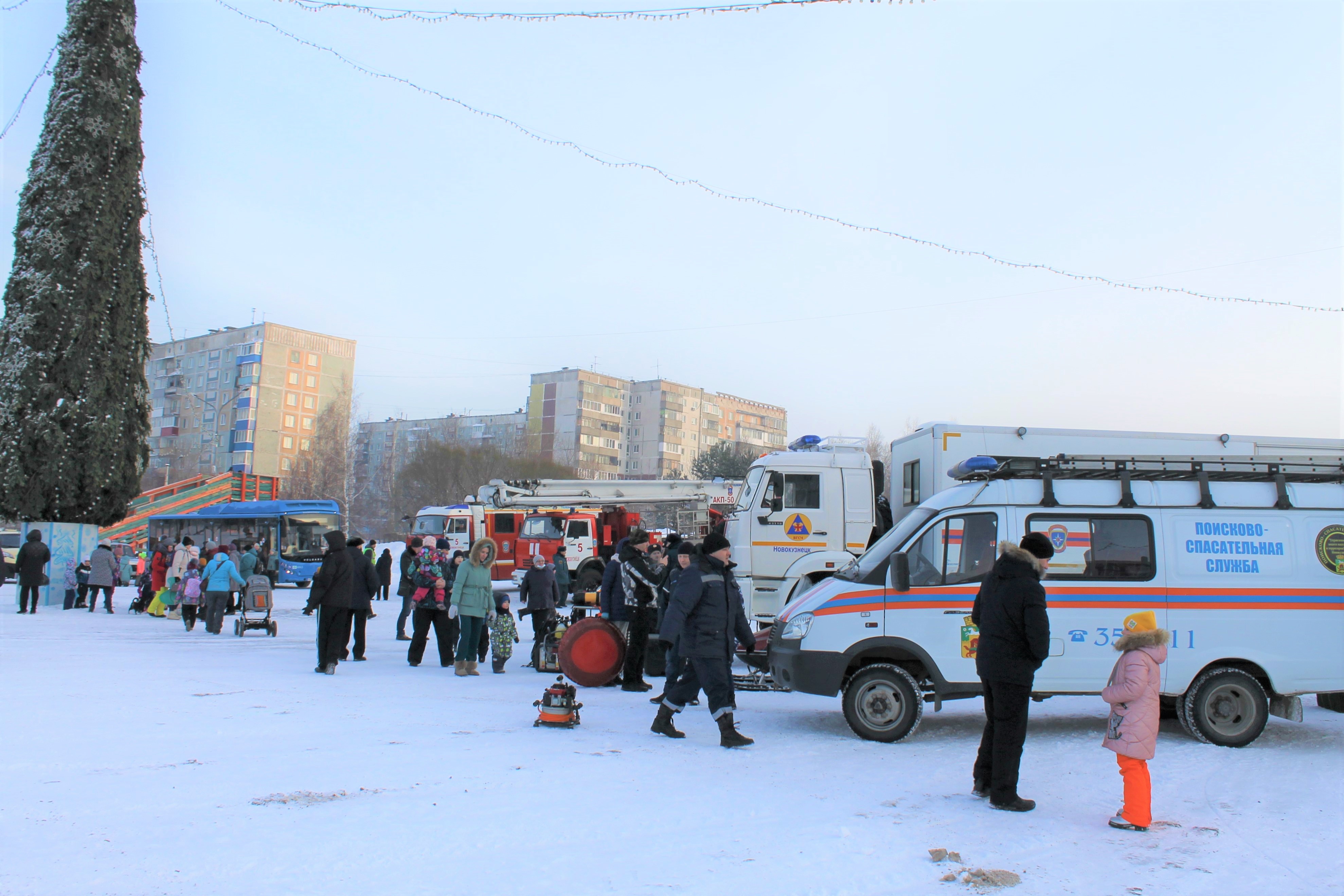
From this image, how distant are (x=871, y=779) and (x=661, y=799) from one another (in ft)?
5.49

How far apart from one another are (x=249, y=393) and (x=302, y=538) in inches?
2215

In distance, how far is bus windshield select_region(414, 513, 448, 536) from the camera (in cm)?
3200

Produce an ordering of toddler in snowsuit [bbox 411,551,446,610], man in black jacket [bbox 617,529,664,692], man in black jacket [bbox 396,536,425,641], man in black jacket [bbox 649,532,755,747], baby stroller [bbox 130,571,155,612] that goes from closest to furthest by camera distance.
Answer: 1. man in black jacket [bbox 649,532,755,747]
2. man in black jacket [bbox 617,529,664,692]
3. toddler in snowsuit [bbox 411,551,446,610]
4. man in black jacket [bbox 396,536,425,641]
5. baby stroller [bbox 130,571,155,612]

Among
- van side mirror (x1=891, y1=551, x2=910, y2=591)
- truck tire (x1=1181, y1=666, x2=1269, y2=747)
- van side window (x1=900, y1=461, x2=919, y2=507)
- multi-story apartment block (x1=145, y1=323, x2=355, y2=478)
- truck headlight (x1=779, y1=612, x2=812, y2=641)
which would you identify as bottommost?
truck tire (x1=1181, y1=666, x2=1269, y2=747)

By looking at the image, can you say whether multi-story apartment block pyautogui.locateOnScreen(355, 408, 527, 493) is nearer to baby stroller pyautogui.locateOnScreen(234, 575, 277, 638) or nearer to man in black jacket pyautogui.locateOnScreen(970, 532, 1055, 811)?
baby stroller pyautogui.locateOnScreen(234, 575, 277, 638)

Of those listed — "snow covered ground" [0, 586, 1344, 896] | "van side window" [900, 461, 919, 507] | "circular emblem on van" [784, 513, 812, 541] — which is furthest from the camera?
"circular emblem on van" [784, 513, 812, 541]

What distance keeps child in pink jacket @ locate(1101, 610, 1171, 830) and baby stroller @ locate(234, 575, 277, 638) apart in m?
13.9

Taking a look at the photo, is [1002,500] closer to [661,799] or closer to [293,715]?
[661,799]

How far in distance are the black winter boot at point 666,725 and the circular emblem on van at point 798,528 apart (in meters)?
6.07

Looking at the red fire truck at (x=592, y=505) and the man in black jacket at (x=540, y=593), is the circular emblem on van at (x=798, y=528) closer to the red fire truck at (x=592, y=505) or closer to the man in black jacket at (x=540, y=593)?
the man in black jacket at (x=540, y=593)

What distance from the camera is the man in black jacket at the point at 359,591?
473 inches

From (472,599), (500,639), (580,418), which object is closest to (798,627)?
(472,599)

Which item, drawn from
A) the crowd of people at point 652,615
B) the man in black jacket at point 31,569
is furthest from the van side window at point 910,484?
the man in black jacket at point 31,569

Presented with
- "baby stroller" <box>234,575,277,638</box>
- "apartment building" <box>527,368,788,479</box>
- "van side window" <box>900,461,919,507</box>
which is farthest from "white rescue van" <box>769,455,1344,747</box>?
"apartment building" <box>527,368,788,479</box>
